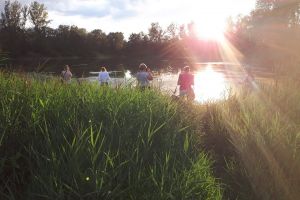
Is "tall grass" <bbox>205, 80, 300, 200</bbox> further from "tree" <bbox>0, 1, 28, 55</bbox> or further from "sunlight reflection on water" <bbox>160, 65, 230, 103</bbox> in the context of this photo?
"tree" <bbox>0, 1, 28, 55</bbox>

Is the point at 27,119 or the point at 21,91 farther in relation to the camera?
the point at 21,91

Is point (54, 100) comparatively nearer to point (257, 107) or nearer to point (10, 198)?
point (10, 198)

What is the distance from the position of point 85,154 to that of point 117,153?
0.31 m

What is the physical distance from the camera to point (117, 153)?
151 inches

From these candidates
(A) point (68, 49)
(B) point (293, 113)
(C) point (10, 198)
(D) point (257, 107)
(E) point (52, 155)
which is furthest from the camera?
(A) point (68, 49)

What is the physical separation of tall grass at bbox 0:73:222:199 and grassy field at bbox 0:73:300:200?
10 mm

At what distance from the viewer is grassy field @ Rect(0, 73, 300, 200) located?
3602 mm

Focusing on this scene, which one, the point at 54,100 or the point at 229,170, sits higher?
the point at 54,100

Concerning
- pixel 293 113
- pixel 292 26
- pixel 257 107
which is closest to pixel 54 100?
pixel 257 107

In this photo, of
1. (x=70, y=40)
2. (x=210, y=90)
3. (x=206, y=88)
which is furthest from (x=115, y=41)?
(x=210, y=90)

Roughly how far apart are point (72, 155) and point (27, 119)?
1157 millimetres

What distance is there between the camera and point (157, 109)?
617 cm

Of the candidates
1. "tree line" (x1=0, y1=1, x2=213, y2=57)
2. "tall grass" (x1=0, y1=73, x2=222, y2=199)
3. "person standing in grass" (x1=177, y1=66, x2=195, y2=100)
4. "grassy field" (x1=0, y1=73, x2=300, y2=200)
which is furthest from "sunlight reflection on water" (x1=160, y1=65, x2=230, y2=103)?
"tree line" (x1=0, y1=1, x2=213, y2=57)

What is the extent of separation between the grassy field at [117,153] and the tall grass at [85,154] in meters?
0.01
